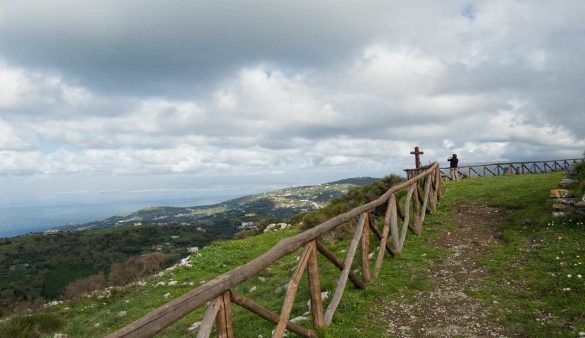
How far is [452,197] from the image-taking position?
69.4 ft

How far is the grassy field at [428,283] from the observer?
7598mm

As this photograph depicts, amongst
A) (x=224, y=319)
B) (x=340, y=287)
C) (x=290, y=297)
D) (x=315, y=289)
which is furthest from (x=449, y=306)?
(x=224, y=319)

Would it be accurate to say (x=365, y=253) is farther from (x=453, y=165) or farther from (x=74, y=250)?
(x=74, y=250)

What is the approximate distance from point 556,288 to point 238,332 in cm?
691

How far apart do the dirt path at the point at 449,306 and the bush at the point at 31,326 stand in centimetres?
1186

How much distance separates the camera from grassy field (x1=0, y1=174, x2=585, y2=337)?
24.9 ft

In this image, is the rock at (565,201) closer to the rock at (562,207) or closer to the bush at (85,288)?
the rock at (562,207)

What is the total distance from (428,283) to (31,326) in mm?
13144

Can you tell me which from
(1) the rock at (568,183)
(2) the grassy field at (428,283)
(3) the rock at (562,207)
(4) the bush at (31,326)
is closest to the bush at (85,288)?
(2) the grassy field at (428,283)

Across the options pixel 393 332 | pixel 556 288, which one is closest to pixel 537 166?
pixel 556 288

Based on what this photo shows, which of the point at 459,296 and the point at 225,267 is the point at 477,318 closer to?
the point at 459,296

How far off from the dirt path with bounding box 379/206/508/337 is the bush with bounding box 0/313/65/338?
38.9 ft

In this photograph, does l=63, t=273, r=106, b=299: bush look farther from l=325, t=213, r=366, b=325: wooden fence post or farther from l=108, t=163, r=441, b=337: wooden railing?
l=325, t=213, r=366, b=325: wooden fence post

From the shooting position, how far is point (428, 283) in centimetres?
979
